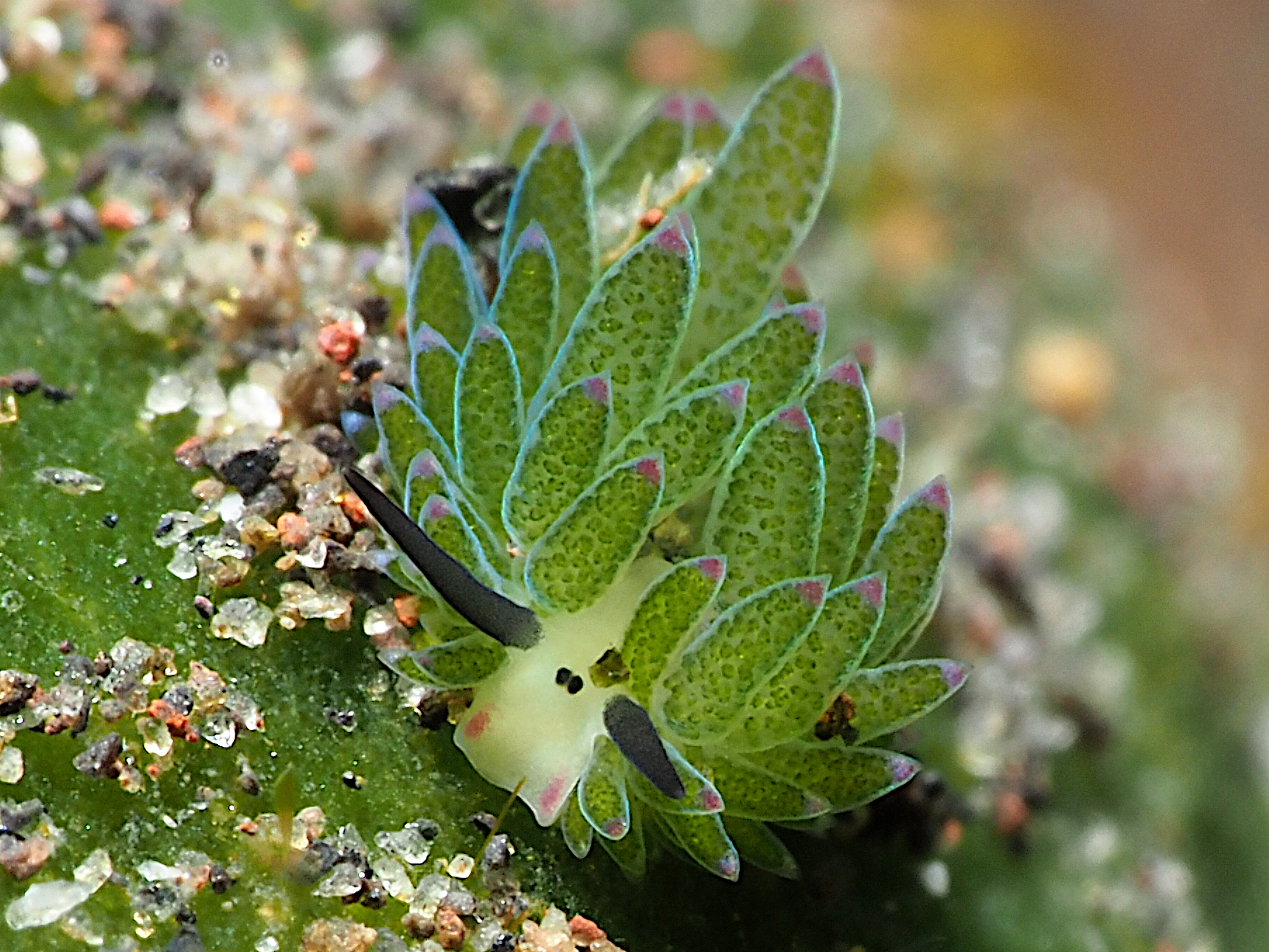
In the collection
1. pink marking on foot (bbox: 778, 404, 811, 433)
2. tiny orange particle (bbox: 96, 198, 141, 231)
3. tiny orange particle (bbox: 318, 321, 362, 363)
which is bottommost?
tiny orange particle (bbox: 96, 198, 141, 231)

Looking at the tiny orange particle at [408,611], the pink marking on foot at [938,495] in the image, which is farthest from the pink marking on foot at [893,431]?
the tiny orange particle at [408,611]

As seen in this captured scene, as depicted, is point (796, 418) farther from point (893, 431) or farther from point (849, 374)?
point (893, 431)

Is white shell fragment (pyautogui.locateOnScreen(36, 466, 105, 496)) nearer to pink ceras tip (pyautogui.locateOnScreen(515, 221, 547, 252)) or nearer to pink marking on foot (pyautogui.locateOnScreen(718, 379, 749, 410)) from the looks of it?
pink ceras tip (pyautogui.locateOnScreen(515, 221, 547, 252))

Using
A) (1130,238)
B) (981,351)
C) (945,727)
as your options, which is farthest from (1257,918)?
(1130,238)

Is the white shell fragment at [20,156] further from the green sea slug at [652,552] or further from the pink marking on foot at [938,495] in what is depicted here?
the pink marking on foot at [938,495]

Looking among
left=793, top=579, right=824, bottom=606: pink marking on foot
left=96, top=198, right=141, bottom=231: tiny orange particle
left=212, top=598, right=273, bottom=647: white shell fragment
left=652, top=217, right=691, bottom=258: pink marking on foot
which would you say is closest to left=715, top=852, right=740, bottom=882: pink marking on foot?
left=793, top=579, right=824, bottom=606: pink marking on foot
